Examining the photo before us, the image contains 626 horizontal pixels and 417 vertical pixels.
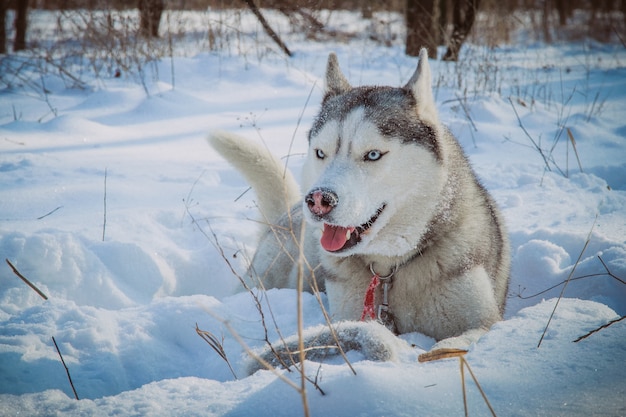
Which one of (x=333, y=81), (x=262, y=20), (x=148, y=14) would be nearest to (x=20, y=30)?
(x=148, y=14)

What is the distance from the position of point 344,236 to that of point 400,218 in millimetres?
270

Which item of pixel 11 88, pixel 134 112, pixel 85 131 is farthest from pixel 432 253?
pixel 11 88

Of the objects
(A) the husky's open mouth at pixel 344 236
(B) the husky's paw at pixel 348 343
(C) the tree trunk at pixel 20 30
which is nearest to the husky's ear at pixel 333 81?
(A) the husky's open mouth at pixel 344 236

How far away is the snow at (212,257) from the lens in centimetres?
135

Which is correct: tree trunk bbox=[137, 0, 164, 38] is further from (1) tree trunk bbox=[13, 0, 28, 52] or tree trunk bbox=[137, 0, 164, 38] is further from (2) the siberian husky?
(2) the siberian husky

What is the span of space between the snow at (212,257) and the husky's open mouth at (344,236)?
495mm

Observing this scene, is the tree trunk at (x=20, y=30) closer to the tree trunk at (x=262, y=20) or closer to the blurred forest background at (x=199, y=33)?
the blurred forest background at (x=199, y=33)

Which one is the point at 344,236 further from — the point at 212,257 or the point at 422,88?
the point at 212,257

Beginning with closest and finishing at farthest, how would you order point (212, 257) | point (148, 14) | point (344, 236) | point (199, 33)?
point (344, 236), point (212, 257), point (148, 14), point (199, 33)

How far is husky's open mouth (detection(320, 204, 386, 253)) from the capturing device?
→ 1.95 meters

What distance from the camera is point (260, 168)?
323 cm

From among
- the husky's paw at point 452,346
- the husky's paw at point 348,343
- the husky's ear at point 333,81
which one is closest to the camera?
the husky's paw at point 452,346

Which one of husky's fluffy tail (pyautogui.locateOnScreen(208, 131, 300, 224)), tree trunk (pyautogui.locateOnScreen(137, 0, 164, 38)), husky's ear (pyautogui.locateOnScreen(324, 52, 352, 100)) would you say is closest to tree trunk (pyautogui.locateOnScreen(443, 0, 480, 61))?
tree trunk (pyautogui.locateOnScreen(137, 0, 164, 38))

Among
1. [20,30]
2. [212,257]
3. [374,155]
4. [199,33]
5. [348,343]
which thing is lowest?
[212,257]
